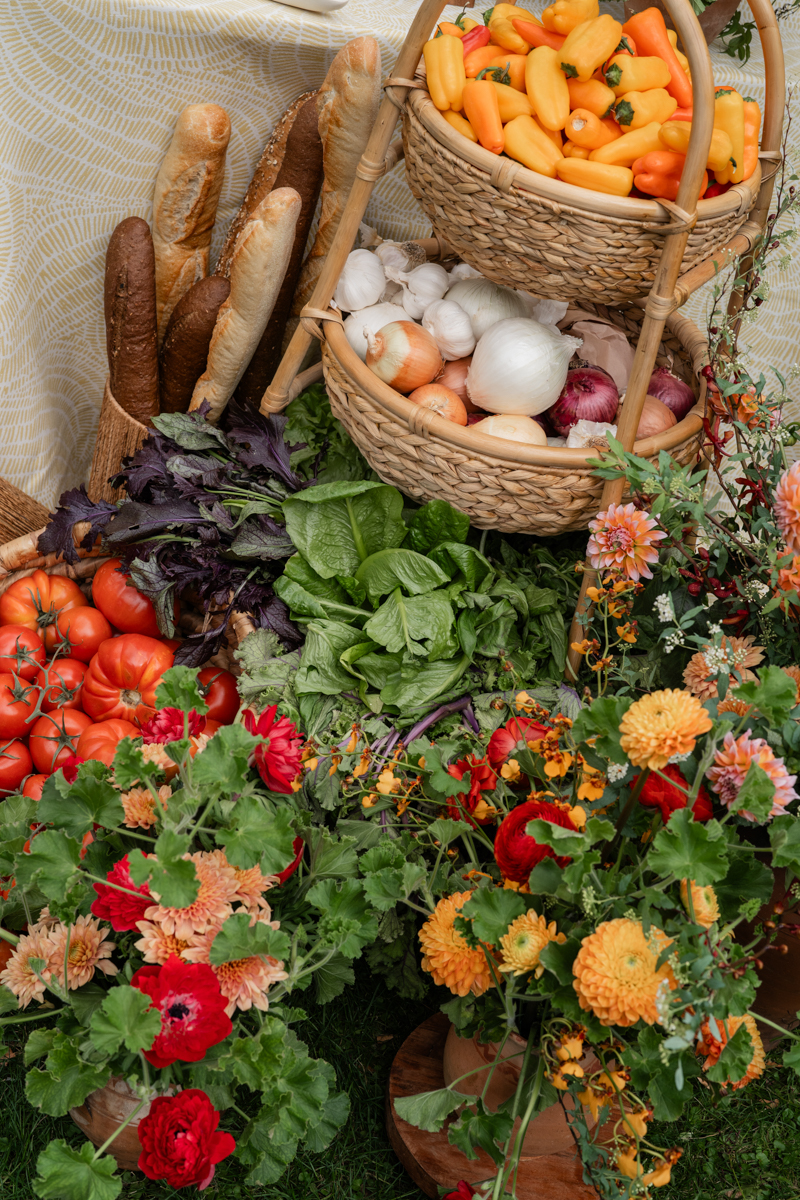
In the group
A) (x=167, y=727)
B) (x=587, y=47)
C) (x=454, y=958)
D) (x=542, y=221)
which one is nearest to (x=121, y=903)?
(x=167, y=727)

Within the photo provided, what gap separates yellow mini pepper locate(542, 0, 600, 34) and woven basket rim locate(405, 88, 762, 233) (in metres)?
0.23

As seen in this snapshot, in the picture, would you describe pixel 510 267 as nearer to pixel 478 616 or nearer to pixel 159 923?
pixel 478 616

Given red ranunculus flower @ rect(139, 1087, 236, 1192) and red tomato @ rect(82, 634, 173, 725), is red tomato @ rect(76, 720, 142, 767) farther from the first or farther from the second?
red ranunculus flower @ rect(139, 1087, 236, 1192)

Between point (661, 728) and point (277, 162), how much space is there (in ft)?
4.21

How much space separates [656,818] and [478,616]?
482mm

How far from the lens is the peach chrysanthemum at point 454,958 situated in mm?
831

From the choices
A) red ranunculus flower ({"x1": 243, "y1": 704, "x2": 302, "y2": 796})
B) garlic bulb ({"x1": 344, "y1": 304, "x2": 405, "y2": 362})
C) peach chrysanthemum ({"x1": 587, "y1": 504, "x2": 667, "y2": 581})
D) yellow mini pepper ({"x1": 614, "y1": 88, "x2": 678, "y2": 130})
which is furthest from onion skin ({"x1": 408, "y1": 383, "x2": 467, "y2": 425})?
red ranunculus flower ({"x1": 243, "y1": 704, "x2": 302, "y2": 796})

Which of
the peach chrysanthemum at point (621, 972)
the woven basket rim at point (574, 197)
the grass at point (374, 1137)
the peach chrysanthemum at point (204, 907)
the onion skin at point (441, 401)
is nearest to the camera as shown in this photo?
the peach chrysanthemum at point (621, 972)

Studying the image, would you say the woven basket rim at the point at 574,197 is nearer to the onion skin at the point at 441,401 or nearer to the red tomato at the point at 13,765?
the onion skin at the point at 441,401

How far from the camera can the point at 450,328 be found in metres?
1.30

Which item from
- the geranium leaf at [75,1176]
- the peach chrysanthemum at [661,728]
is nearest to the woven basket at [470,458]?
the peach chrysanthemum at [661,728]

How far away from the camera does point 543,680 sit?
1261 millimetres

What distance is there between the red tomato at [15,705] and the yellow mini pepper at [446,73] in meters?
1.06

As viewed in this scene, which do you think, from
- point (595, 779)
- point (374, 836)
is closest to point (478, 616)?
point (374, 836)
